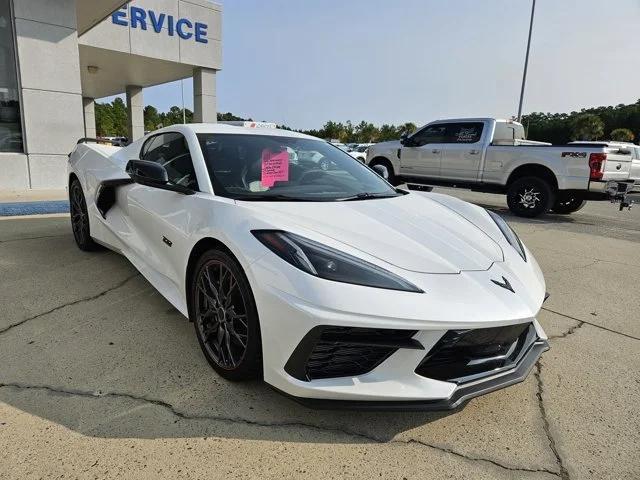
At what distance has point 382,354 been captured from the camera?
182 centimetres

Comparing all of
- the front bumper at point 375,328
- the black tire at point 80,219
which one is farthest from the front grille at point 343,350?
the black tire at point 80,219

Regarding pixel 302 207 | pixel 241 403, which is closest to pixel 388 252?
pixel 302 207

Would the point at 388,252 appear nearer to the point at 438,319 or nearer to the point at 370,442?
the point at 438,319

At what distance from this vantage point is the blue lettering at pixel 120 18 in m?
12.4

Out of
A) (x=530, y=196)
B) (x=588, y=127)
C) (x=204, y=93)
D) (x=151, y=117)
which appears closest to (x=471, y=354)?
(x=530, y=196)

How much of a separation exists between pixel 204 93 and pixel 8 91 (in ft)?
22.4

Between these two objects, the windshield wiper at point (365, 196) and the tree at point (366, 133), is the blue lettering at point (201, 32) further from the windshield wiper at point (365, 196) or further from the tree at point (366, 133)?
the tree at point (366, 133)

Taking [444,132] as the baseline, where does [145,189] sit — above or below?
below

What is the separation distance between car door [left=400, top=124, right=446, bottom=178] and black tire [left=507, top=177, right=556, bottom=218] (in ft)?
5.87

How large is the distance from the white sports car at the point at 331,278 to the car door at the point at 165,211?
15 mm

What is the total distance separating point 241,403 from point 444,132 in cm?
892

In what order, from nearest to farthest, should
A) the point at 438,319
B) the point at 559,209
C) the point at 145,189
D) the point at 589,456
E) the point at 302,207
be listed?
the point at 438,319, the point at 589,456, the point at 302,207, the point at 145,189, the point at 559,209

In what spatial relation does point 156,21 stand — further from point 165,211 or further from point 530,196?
point 165,211

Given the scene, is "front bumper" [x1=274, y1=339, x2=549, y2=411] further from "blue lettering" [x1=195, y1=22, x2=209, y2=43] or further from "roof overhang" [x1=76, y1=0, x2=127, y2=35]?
"blue lettering" [x1=195, y1=22, x2=209, y2=43]
